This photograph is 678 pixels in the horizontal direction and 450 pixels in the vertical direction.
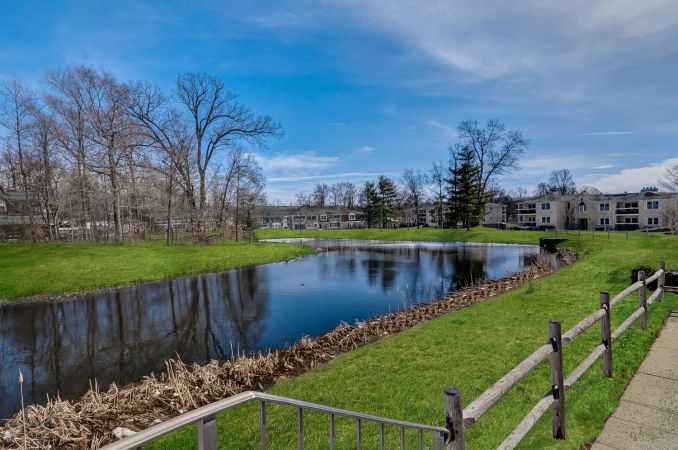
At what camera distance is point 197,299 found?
59.3 feet

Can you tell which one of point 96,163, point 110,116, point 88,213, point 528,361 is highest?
point 110,116

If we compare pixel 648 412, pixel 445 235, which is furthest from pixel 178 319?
pixel 445 235

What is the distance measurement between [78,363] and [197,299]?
771cm

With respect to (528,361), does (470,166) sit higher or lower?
higher

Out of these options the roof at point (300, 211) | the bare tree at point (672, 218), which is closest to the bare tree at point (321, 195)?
the roof at point (300, 211)

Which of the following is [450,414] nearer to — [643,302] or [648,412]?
[648,412]

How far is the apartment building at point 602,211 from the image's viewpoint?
6669 centimetres

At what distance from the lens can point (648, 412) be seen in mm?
5012

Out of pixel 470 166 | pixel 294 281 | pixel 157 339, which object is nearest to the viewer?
pixel 157 339

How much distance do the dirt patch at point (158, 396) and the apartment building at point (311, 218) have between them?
96.3m

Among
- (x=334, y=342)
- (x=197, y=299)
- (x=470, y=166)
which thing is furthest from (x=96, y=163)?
(x=470, y=166)

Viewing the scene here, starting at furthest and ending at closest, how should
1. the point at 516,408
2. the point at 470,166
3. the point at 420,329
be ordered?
1. the point at 470,166
2. the point at 420,329
3. the point at 516,408

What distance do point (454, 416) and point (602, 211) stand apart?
84688 mm

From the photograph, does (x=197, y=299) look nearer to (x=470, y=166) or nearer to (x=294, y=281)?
(x=294, y=281)
